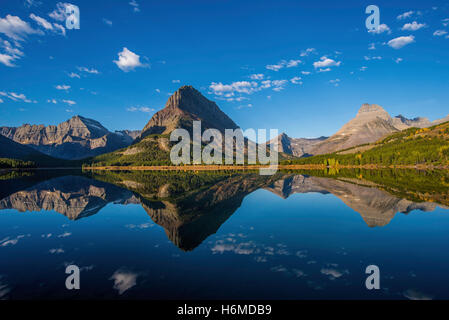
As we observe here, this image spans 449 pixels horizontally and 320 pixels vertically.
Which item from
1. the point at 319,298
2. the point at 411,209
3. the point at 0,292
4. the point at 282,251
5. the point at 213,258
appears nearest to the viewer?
the point at 319,298

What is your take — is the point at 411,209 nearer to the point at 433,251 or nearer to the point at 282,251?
the point at 433,251

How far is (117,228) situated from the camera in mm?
24500

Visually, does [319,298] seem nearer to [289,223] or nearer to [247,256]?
[247,256]

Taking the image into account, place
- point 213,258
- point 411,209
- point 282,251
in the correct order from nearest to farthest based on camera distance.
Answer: point 213,258
point 282,251
point 411,209

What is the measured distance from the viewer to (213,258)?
15875mm

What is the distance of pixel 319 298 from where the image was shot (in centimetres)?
1078
